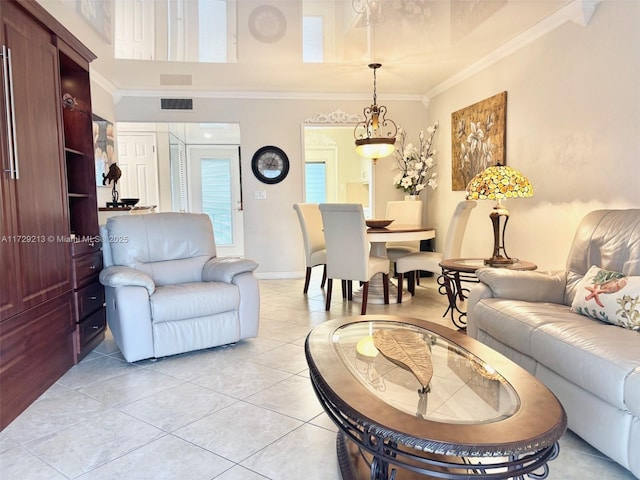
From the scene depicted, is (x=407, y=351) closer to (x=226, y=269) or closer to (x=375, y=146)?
(x=226, y=269)

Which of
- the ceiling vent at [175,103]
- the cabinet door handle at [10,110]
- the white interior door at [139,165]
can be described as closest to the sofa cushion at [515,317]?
the cabinet door handle at [10,110]

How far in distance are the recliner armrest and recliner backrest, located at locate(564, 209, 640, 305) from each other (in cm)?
217

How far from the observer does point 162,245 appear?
3.31 m

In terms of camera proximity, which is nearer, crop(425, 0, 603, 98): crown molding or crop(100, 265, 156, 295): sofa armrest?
crop(100, 265, 156, 295): sofa armrest

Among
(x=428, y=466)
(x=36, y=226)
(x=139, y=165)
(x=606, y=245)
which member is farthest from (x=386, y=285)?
(x=139, y=165)

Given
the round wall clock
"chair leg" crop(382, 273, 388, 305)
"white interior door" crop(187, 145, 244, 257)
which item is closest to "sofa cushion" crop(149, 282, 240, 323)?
"chair leg" crop(382, 273, 388, 305)

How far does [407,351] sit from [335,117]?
4.51m

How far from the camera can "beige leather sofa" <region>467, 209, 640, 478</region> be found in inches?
60.6

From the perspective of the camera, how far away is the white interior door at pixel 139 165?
20.0 feet

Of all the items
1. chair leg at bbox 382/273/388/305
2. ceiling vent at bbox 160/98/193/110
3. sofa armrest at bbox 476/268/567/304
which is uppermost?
ceiling vent at bbox 160/98/193/110

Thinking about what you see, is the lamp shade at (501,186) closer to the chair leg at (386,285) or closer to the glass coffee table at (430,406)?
the glass coffee table at (430,406)

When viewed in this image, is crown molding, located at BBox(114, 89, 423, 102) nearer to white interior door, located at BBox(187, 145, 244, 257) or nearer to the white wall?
the white wall

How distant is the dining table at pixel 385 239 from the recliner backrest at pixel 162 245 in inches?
60.7

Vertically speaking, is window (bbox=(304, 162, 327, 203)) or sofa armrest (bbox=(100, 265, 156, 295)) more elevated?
window (bbox=(304, 162, 327, 203))
